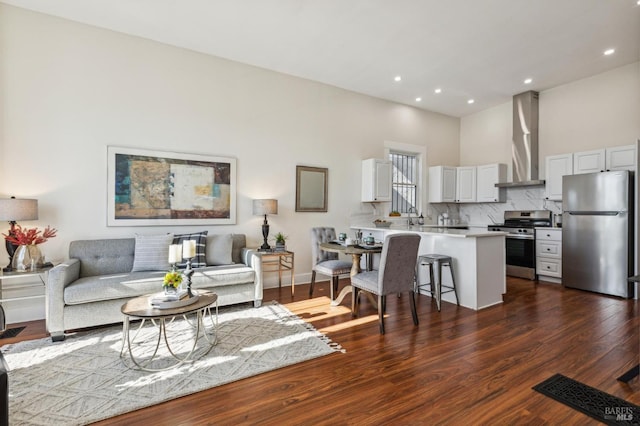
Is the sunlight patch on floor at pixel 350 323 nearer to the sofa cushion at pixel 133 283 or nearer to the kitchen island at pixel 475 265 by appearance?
the sofa cushion at pixel 133 283

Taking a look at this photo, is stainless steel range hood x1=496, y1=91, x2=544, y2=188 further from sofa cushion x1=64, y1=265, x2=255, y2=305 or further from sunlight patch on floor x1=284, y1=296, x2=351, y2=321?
sofa cushion x1=64, y1=265, x2=255, y2=305

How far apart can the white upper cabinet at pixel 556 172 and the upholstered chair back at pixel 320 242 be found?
3.93 metres

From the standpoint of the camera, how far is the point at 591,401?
1963mm

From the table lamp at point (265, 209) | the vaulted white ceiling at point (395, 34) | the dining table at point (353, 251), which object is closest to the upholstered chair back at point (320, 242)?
the dining table at point (353, 251)

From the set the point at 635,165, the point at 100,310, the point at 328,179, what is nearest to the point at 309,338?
the point at 100,310

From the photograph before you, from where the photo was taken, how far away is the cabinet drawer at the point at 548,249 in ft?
16.8

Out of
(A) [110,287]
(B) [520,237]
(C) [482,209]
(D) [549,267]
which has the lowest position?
(D) [549,267]

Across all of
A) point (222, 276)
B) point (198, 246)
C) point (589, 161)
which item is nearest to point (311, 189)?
point (198, 246)

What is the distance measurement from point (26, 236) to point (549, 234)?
705 cm

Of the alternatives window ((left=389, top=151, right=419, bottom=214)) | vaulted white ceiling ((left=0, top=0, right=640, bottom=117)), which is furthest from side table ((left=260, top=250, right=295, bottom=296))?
vaulted white ceiling ((left=0, top=0, right=640, bottom=117))

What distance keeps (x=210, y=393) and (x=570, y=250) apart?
5.42 meters

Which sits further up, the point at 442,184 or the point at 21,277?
the point at 442,184

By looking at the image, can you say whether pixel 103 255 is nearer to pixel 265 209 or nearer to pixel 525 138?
pixel 265 209

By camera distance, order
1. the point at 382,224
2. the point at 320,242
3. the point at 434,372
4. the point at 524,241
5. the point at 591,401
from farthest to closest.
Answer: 1. the point at 382,224
2. the point at 524,241
3. the point at 320,242
4. the point at 434,372
5. the point at 591,401
